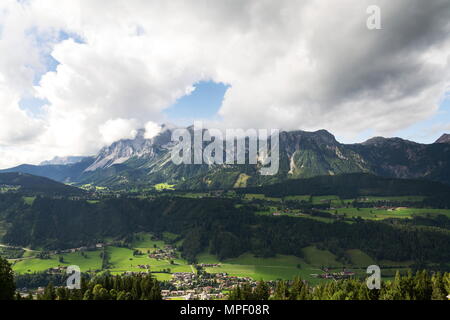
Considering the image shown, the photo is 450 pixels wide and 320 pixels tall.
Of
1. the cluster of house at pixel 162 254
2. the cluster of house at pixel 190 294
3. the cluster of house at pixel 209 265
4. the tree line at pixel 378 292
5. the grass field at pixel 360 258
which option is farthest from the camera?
the cluster of house at pixel 162 254

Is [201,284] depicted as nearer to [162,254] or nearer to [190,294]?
[190,294]

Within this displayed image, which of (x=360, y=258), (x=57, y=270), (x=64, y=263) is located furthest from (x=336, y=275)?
(x=64, y=263)

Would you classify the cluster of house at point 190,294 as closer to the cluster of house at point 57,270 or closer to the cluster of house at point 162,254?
the cluster of house at point 162,254

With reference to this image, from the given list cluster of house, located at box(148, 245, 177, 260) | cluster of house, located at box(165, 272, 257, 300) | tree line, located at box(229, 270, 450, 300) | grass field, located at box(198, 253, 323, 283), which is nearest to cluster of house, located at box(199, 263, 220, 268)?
grass field, located at box(198, 253, 323, 283)

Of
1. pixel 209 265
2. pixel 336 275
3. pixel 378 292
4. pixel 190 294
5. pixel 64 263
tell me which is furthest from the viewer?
pixel 64 263

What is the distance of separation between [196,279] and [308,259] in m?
78.6

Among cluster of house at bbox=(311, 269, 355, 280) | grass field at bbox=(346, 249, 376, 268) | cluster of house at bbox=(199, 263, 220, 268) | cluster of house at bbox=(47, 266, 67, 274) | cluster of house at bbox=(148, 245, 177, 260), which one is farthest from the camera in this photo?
cluster of house at bbox=(148, 245, 177, 260)

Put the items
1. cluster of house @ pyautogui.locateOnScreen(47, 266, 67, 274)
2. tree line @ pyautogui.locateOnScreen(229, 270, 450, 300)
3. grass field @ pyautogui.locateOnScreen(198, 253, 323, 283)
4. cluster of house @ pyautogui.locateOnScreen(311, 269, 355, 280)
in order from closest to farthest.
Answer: tree line @ pyautogui.locateOnScreen(229, 270, 450, 300) < cluster of house @ pyautogui.locateOnScreen(311, 269, 355, 280) < grass field @ pyautogui.locateOnScreen(198, 253, 323, 283) < cluster of house @ pyautogui.locateOnScreen(47, 266, 67, 274)

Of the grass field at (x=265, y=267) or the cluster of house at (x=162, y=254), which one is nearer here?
the grass field at (x=265, y=267)

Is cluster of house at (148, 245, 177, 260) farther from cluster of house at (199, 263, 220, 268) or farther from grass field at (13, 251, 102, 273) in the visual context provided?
grass field at (13, 251, 102, 273)

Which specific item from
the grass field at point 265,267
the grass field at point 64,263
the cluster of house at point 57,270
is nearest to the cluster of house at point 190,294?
the grass field at point 265,267
